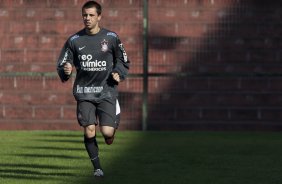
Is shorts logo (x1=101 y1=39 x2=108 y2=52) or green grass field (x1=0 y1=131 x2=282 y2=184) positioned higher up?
shorts logo (x1=101 y1=39 x2=108 y2=52)

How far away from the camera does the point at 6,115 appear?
59.2 feet

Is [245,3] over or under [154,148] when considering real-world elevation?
over

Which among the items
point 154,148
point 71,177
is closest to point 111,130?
point 71,177

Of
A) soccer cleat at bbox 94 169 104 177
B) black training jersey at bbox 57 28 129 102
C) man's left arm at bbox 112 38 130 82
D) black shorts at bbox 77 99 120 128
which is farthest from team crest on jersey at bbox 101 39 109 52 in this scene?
soccer cleat at bbox 94 169 104 177

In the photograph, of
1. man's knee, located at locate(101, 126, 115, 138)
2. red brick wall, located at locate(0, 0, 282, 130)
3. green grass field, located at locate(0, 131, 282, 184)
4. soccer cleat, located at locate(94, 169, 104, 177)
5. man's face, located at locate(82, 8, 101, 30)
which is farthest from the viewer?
red brick wall, located at locate(0, 0, 282, 130)

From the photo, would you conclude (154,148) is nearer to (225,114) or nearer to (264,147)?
(264,147)

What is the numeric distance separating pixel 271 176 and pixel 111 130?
1.78 meters

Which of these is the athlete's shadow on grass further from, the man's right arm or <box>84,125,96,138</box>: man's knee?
the man's right arm

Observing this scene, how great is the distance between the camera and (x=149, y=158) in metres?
12.7

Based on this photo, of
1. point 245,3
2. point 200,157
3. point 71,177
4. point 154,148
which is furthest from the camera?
point 245,3

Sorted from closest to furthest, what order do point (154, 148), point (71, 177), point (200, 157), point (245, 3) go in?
point (71, 177) < point (200, 157) < point (154, 148) < point (245, 3)

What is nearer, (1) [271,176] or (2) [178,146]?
(1) [271,176]

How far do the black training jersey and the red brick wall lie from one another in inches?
290

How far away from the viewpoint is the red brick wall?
17859 mm
